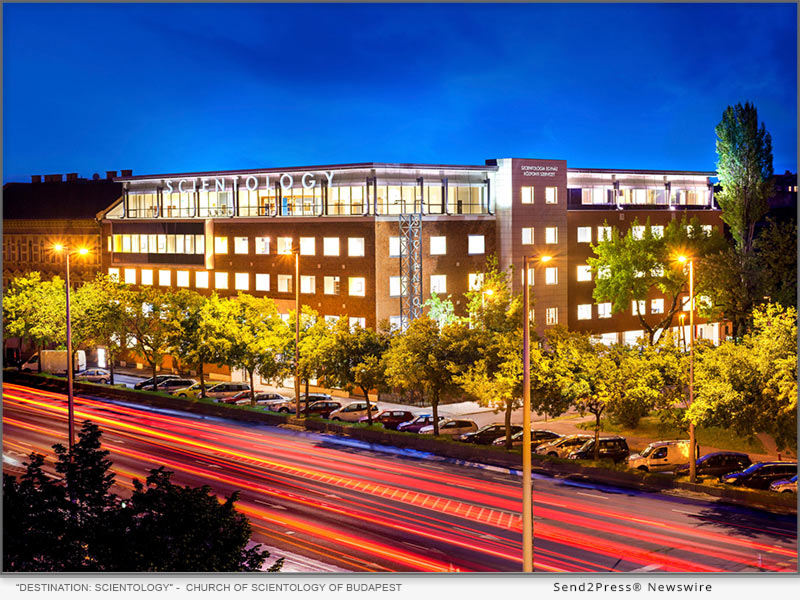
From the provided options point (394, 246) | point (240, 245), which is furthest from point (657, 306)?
point (240, 245)

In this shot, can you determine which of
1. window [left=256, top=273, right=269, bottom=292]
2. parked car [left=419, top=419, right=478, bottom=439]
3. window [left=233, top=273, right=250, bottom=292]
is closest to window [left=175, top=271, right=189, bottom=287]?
window [left=233, top=273, right=250, bottom=292]

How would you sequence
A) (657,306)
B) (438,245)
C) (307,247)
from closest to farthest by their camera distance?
(438,245) → (307,247) → (657,306)

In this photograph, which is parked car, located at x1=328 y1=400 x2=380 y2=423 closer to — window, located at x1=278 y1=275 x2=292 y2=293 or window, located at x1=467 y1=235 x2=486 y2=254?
window, located at x1=278 y1=275 x2=292 y2=293

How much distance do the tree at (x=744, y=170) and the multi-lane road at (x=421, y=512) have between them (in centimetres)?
2845

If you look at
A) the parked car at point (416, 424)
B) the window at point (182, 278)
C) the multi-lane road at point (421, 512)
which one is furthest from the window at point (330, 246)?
the multi-lane road at point (421, 512)

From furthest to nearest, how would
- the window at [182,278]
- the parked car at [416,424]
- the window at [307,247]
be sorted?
1. the window at [182,278]
2. the window at [307,247]
3. the parked car at [416,424]

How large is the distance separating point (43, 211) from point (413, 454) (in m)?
76.3

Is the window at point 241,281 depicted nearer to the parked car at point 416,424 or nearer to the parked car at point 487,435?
the parked car at point 416,424

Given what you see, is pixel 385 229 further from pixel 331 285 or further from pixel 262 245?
pixel 262 245

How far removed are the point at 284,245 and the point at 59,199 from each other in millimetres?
40622

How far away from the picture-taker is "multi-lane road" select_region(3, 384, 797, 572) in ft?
99.5

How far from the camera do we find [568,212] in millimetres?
88125

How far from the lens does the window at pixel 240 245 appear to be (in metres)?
87.9

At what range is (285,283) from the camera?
83.8 metres
